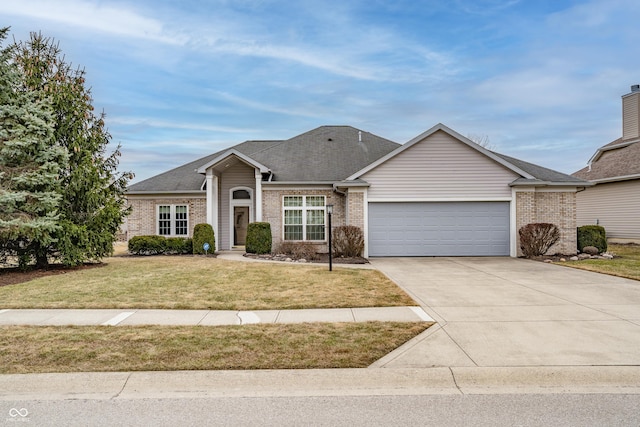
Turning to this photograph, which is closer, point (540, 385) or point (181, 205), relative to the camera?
point (540, 385)

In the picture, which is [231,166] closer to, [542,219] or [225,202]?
[225,202]

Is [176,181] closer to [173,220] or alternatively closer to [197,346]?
[173,220]

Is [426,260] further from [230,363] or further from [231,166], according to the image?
[230,363]

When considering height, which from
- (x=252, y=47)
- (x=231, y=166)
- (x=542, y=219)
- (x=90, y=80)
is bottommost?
(x=542, y=219)

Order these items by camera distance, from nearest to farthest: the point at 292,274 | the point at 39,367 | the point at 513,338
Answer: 1. the point at 39,367
2. the point at 513,338
3. the point at 292,274

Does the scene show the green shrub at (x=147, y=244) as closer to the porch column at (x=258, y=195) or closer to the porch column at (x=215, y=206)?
the porch column at (x=215, y=206)

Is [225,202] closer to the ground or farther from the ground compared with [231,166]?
closer to the ground

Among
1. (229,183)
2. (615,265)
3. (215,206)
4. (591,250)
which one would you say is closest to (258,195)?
(215,206)

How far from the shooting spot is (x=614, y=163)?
1054 inches

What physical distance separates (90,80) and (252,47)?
21.0 ft

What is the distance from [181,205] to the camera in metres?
21.1

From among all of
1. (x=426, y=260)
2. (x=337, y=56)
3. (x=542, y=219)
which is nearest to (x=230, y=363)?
(x=426, y=260)

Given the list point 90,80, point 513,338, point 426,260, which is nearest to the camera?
point 513,338

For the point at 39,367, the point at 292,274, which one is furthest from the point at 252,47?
the point at 39,367
